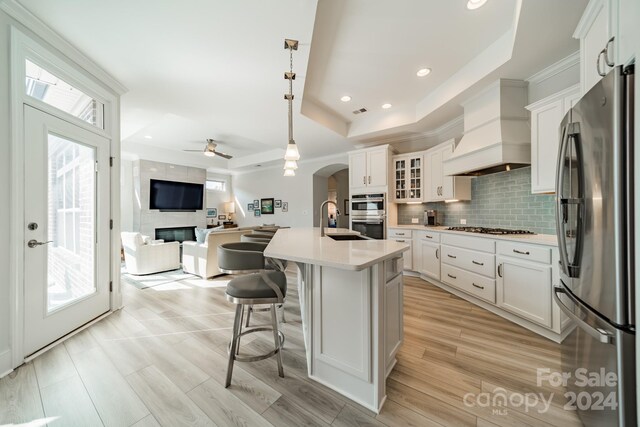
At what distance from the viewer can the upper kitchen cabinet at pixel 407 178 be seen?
13.8 feet

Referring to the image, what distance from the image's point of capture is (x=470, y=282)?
2826mm

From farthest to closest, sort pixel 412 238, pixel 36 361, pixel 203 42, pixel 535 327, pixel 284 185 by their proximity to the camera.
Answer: pixel 284 185
pixel 412 238
pixel 535 327
pixel 203 42
pixel 36 361

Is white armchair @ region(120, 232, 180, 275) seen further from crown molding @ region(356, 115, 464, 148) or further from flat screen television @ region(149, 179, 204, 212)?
crown molding @ region(356, 115, 464, 148)

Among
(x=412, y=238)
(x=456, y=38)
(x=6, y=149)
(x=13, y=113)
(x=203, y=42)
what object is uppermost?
(x=456, y=38)

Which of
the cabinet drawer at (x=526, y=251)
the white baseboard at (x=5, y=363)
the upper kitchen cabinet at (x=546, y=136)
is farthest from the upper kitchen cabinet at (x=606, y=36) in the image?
the white baseboard at (x=5, y=363)

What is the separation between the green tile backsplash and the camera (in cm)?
262

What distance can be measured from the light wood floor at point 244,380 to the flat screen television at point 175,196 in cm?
482

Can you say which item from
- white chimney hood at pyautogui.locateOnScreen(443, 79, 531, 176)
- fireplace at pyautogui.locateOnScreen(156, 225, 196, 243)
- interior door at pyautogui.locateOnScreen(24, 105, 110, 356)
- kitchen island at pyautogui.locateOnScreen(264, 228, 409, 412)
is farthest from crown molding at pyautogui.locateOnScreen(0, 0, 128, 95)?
fireplace at pyautogui.locateOnScreen(156, 225, 196, 243)

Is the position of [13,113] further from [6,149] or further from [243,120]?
[243,120]

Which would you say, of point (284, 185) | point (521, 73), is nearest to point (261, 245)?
point (521, 73)

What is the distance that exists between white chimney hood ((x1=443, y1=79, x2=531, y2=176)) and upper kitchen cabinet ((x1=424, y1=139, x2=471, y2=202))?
24.2 inches

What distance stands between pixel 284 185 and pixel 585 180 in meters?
6.56

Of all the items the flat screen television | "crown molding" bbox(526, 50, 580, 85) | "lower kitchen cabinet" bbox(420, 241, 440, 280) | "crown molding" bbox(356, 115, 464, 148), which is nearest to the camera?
"crown molding" bbox(526, 50, 580, 85)

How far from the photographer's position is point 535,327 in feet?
7.20
